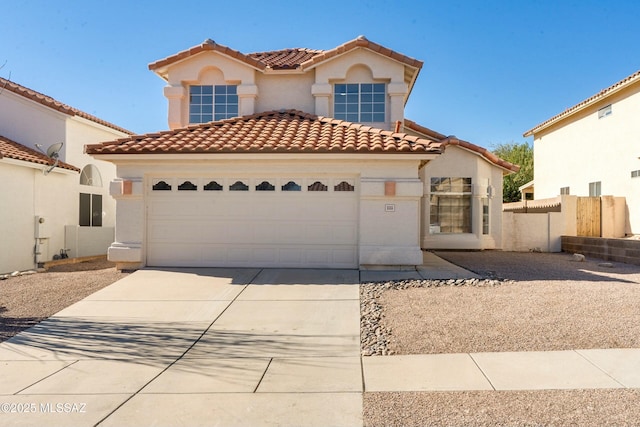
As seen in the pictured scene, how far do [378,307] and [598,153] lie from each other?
17124 millimetres

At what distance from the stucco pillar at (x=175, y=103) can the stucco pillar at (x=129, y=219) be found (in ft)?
12.3

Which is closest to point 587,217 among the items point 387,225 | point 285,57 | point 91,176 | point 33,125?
point 387,225

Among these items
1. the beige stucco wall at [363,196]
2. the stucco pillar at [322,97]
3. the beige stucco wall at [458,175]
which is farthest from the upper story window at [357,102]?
the beige stucco wall at [363,196]

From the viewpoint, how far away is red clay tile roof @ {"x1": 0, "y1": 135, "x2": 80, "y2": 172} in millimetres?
13352

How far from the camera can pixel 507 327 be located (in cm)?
637

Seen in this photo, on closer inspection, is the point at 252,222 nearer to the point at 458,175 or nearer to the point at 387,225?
the point at 387,225

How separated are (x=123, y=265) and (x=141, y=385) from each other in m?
6.93

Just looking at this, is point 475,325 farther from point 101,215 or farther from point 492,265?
point 101,215

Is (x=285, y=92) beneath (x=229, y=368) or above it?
above

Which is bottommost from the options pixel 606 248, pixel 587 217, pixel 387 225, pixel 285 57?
pixel 606 248

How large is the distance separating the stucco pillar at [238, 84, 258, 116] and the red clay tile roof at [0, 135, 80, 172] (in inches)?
257

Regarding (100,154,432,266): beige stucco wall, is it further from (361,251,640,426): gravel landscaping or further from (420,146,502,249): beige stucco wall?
(420,146,502,249): beige stucco wall

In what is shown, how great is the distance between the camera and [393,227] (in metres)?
10.8

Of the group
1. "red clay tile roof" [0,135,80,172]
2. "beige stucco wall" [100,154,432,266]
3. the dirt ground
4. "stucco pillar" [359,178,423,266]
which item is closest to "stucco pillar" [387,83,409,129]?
"beige stucco wall" [100,154,432,266]
